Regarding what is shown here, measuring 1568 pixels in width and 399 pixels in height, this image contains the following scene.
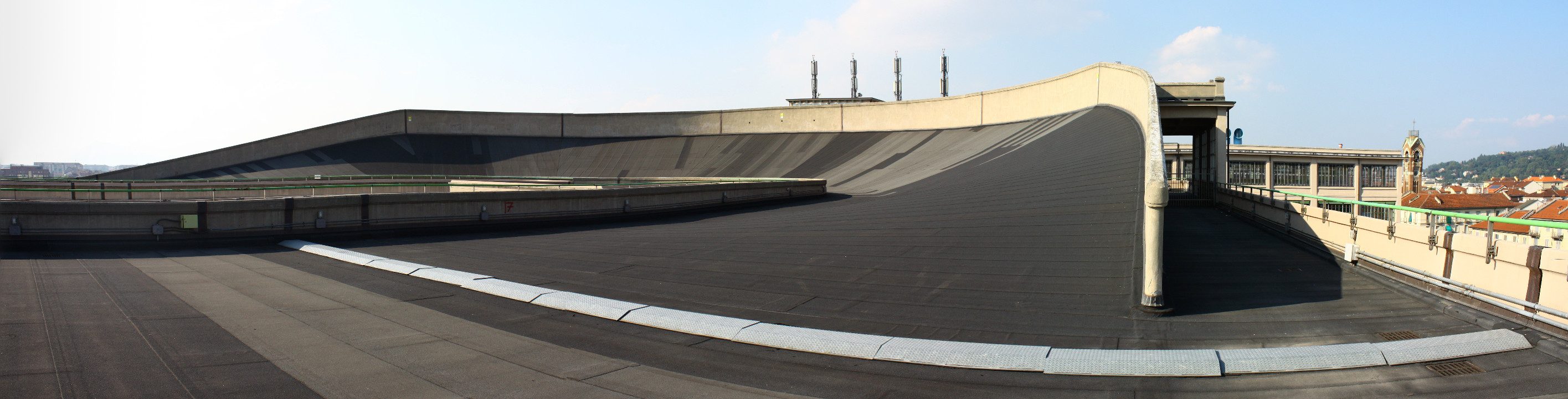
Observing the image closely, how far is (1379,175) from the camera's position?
6919cm

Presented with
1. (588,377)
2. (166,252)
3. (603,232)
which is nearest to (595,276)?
(588,377)

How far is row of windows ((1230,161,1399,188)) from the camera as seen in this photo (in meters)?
63.8

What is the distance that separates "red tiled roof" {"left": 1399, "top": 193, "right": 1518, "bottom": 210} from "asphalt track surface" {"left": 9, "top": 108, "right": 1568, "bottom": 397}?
5911 centimetres

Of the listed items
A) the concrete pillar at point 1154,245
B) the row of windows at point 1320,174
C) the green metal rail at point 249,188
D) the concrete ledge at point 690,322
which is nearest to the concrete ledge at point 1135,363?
the concrete pillar at point 1154,245

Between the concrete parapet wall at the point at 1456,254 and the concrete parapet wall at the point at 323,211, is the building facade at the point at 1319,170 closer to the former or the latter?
the concrete parapet wall at the point at 1456,254

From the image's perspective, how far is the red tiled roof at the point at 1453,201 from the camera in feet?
193

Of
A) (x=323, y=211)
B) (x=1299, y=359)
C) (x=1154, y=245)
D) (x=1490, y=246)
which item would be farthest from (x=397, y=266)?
(x=1490, y=246)

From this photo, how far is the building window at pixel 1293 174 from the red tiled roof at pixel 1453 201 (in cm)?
674

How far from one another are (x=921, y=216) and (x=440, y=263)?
25.6 ft

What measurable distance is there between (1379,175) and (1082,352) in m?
81.8

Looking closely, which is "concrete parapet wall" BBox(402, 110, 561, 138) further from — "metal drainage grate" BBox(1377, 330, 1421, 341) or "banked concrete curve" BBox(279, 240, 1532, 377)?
"metal drainage grate" BBox(1377, 330, 1421, 341)

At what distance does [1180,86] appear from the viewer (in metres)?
26.8

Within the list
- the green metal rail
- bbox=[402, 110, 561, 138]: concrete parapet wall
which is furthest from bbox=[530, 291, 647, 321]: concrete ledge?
bbox=[402, 110, 561, 138]: concrete parapet wall

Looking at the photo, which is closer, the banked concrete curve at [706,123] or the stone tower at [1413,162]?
the banked concrete curve at [706,123]
